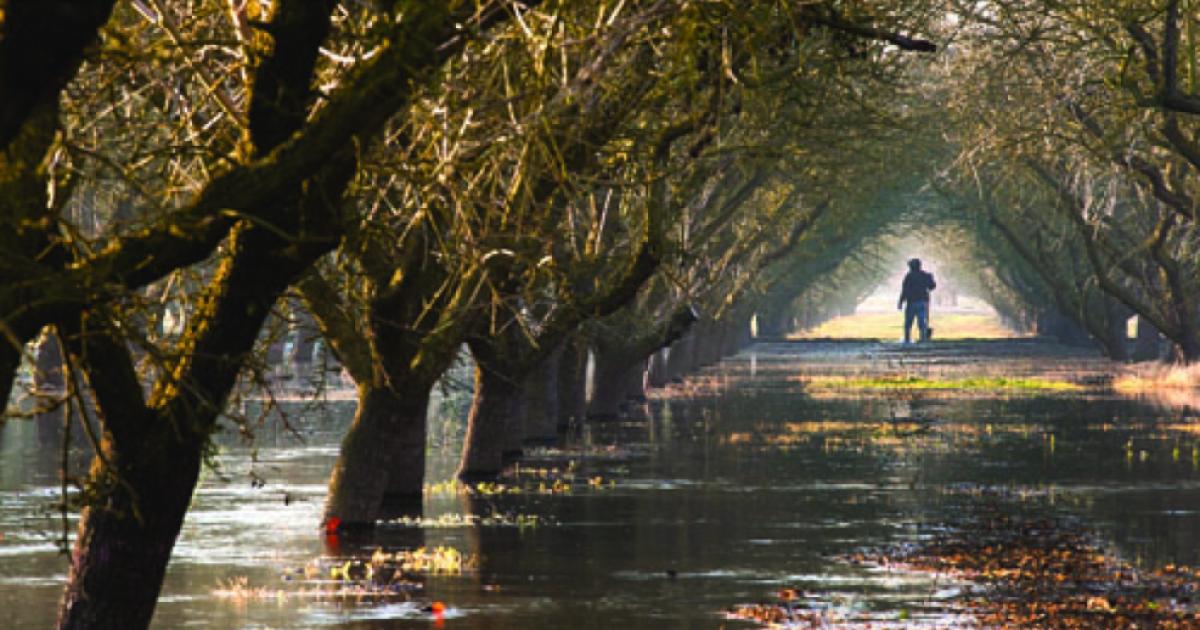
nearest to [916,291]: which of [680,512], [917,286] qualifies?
[917,286]

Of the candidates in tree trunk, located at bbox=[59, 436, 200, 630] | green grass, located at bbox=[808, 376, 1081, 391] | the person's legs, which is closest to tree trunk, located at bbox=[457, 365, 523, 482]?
tree trunk, located at bbox=[59, 436, 200, 630]

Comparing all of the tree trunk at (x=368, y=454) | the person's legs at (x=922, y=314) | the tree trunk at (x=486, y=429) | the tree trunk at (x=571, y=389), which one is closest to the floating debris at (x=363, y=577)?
the tree trunk at (x=368, y=454)

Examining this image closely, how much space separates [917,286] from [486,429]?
2701 inches

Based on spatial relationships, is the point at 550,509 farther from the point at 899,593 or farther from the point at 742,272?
the point at 742,272

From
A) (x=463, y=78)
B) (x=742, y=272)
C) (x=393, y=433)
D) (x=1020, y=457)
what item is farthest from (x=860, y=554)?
(x=742, y=272)

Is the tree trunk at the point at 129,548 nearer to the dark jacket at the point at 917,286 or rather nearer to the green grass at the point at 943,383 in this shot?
the green grass at the point at 943,383

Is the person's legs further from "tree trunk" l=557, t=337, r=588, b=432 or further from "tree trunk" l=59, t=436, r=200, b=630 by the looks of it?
"tree trunk" l=59, t=436, r=200, b=630

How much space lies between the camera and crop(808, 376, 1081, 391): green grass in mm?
62253

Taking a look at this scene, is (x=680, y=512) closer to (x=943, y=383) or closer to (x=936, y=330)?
(x=943, y=383)

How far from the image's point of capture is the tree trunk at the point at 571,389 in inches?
1698

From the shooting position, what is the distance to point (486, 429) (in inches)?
1252

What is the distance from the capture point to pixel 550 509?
26.9 meters

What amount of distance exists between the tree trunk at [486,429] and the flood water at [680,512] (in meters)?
0.61

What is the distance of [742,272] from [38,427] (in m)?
24.1
